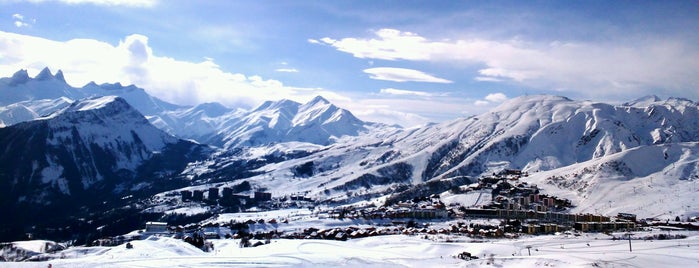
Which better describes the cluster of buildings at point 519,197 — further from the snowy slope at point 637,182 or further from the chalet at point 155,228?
the chalet at point 155,228

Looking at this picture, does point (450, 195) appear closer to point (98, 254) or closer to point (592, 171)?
point (592, 171)

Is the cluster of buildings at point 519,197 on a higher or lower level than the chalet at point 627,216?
higher

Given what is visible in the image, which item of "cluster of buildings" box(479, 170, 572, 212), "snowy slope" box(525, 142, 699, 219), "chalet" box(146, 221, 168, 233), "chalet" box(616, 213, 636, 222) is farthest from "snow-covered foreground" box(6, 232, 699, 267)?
"cluster of buildings" box(479, 170, 572, 212)

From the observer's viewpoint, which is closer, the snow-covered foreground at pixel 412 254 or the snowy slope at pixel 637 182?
the snow-covered foreground at pixel 412 254

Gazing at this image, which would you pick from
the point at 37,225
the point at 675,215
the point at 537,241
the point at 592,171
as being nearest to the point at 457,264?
the point at 537,241

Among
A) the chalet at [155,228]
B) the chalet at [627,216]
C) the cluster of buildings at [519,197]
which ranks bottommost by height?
the chalet at [155,228]

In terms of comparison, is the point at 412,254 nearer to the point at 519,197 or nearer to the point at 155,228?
the point at 155,228

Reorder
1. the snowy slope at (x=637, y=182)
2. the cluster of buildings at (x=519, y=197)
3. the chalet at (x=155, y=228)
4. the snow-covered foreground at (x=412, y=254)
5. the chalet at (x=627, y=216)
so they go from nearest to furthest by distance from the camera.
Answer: the snow-covered foreground at (x=412, y=254) → the chalet at (x=627, y=216) → the snowy slope at (x=637, y=182) → the chalet at (x=155, y=228) → the cluster of buildings at (x=519, y=197)

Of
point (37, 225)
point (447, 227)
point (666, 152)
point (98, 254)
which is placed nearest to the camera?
point (98, 254)

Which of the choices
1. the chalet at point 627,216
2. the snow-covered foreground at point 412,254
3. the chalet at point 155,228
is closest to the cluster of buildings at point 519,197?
the chalet at point 627,216
